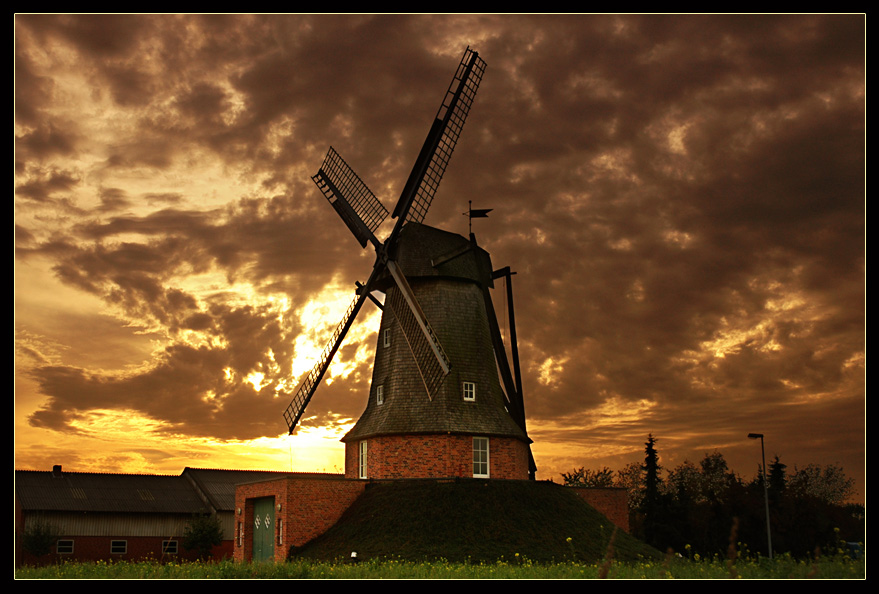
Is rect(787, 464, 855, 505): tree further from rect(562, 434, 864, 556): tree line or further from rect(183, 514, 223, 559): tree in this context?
rect(183, 514, 223, 559): tree

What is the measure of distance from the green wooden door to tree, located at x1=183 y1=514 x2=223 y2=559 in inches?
401

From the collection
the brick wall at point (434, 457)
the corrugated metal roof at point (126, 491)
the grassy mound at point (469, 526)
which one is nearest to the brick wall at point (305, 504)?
the grassy mound at point (469, 526)

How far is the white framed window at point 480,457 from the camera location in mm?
29391

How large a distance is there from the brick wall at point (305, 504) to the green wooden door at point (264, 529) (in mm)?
647

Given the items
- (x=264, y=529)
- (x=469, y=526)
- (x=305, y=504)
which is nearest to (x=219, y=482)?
(x=264, y=529)

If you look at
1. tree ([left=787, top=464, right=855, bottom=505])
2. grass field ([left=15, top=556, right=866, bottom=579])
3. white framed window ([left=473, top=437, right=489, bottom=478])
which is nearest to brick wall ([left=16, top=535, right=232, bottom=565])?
white framed window ([left=473, top=437, right=489, bottom=478])

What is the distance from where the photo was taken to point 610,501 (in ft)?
119

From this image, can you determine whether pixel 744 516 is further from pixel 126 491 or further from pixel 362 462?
pixel 126 491

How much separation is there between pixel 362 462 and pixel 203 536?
553 inches
